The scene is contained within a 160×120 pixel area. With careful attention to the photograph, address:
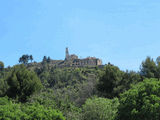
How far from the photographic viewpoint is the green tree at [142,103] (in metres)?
17.7

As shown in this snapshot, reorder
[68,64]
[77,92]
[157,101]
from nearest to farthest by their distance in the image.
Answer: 1. [157,101]
2. [77,92]
3. [68,64]

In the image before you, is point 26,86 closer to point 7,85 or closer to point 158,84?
point 7,85

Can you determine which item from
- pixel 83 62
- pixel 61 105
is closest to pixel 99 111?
pixel 61 105

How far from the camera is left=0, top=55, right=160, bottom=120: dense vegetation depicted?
18.7 metres

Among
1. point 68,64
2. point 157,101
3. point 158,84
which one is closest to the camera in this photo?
point 157,101

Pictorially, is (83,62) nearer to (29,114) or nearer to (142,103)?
(29,114)

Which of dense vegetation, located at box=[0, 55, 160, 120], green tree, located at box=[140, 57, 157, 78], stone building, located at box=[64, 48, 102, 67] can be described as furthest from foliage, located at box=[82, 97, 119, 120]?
stone building, located at box=[64, 48, 102, 67]

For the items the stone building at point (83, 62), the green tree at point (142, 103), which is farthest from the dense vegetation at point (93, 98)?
the stone building at point (83, 62)

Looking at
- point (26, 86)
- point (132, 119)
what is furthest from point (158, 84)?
point (26, 86)

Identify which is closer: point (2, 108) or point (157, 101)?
point (157, 101)

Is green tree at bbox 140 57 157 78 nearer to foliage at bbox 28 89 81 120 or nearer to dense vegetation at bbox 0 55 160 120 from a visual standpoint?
dense vegetation at bbox 0 55 160 120

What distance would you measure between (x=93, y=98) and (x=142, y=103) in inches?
372

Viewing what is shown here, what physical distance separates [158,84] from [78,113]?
8204mm

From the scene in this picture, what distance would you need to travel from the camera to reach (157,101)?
1794 centimetres
